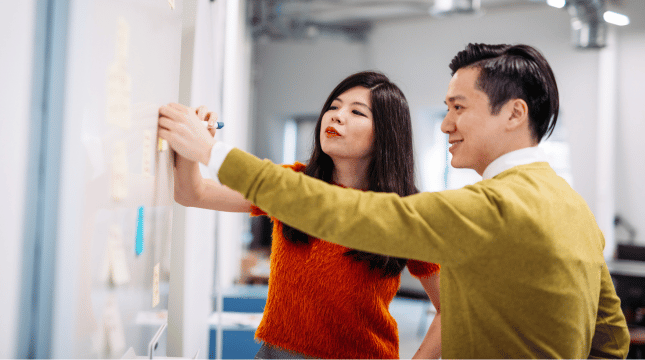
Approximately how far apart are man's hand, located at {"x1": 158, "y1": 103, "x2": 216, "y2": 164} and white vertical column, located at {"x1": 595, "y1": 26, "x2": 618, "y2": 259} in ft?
18.1

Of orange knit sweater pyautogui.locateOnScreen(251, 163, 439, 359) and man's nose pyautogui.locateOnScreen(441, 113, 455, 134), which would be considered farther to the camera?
orange knit sweater pyautogui.locateOnScreen(251, 163, 439, 359)

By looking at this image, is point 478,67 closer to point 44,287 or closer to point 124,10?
point 124,10

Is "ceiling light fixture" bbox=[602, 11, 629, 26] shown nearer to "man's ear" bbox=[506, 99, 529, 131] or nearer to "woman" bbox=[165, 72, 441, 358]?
"woman" bbox=[165, 72, 441, 358]

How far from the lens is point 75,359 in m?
0.60

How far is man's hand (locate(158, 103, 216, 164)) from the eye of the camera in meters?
0.83

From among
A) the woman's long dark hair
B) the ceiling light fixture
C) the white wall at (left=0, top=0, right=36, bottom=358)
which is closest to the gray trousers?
the woman's long dark hair

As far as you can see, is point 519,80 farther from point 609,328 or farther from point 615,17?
point 615,17

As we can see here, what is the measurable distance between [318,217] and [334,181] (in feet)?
1.87

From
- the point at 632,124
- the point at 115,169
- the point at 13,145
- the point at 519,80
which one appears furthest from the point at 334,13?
the point at 13,145

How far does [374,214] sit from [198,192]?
567 mm

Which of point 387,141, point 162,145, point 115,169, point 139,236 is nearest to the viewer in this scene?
point 115,169

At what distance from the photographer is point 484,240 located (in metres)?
0.75

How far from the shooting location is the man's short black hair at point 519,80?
903 millimetres

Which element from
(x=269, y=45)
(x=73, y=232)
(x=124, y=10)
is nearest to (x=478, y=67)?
(x=124, y=10)
